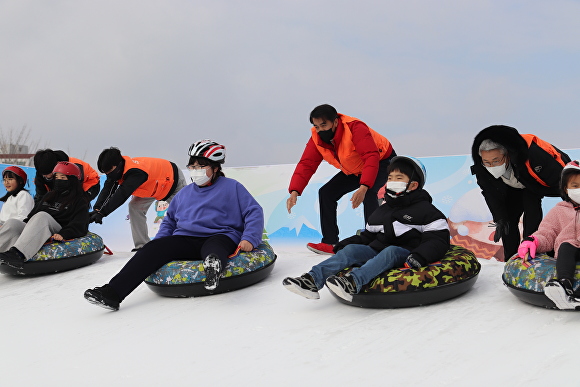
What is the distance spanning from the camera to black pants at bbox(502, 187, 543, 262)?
4.17 m

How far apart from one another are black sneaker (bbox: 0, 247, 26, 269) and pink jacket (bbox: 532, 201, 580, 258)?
474cm

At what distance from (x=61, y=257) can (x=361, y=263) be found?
3.63 meters

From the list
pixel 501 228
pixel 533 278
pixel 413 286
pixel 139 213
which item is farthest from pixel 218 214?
pixel 139 213

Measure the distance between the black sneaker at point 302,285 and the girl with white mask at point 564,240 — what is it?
4.27 feet

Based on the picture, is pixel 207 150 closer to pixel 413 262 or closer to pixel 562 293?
pixel 413 262

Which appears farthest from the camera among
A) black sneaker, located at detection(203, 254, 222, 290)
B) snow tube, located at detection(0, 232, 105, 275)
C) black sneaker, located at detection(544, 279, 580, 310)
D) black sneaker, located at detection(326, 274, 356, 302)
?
snow tube, located at detection(0, 232, 105, 275)

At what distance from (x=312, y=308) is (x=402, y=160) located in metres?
1.21

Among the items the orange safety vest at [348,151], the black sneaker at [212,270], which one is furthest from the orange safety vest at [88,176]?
the black sneaker at [212,270]

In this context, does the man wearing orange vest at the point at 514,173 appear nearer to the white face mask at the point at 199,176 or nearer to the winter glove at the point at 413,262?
the winter glove at the point at 413,262

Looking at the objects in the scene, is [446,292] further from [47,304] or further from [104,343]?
[47,304]

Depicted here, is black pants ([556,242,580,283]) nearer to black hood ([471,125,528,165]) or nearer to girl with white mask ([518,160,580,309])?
girl with white mask ([518,160,580,309])

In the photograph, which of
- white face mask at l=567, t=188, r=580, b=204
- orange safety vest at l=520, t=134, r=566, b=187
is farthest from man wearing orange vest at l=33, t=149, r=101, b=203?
white face mask at l=567, t=188, r=580, b=204

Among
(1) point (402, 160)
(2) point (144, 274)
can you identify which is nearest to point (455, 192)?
(1) point (402, 160)

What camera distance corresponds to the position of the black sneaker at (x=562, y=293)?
2891 millimetres
